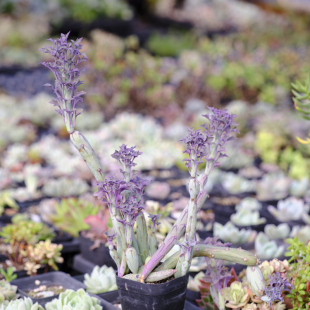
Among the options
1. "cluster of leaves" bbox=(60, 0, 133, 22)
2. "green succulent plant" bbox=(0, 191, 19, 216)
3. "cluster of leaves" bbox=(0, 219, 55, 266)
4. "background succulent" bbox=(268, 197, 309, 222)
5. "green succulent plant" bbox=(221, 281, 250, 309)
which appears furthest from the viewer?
"cluster of leaves" bbox=(60, 0, 133, 22)

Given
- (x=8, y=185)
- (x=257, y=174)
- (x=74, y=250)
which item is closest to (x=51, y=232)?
(x=74, y=250)

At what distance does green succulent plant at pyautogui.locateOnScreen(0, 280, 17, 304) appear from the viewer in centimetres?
177

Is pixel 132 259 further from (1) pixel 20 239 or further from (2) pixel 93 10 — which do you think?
(2) pixel 93 10

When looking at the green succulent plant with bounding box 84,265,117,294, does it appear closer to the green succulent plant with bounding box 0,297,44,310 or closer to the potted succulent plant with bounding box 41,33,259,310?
the green succulent plant with bounding box 0,297,44,310

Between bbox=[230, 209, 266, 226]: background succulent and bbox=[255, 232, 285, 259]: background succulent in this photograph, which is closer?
bbox=[255, 232, 285, 259]: background succulent

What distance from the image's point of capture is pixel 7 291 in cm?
179

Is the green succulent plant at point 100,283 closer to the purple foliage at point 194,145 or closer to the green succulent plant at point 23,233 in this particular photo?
the green succulent plant at point 23,233

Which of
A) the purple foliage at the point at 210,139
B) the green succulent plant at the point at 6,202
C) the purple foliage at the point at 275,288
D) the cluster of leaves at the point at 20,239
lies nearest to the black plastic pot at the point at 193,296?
the purple foliage at the point at 275,288

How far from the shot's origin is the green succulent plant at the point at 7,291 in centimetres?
177

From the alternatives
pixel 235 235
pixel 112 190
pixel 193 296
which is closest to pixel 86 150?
pixel 112 190

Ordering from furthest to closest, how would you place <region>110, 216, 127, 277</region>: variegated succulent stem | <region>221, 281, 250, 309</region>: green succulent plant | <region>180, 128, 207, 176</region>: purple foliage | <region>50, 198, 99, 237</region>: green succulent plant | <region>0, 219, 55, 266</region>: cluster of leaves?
1. <region>50, 198, 99, 237</region>: green succulent plant
2. <region>0, 219, 55, 266</region>: cluster of leaves
3. <region>221, 281, 250, 309</region>: green succulent plant
4. <region>110, 216, 127, 277</region>: variegated succulent stem
5. <region>180, 128, 207, 176</region>: purple foliage

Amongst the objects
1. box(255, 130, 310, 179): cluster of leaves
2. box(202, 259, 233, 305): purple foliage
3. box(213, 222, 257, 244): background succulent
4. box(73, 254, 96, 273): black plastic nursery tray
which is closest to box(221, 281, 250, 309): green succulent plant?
box(202, 259, 233, 305): purple foliage

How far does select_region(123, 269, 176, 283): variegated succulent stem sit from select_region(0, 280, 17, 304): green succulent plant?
23.8 inches

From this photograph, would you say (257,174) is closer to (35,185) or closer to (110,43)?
(35,185)
